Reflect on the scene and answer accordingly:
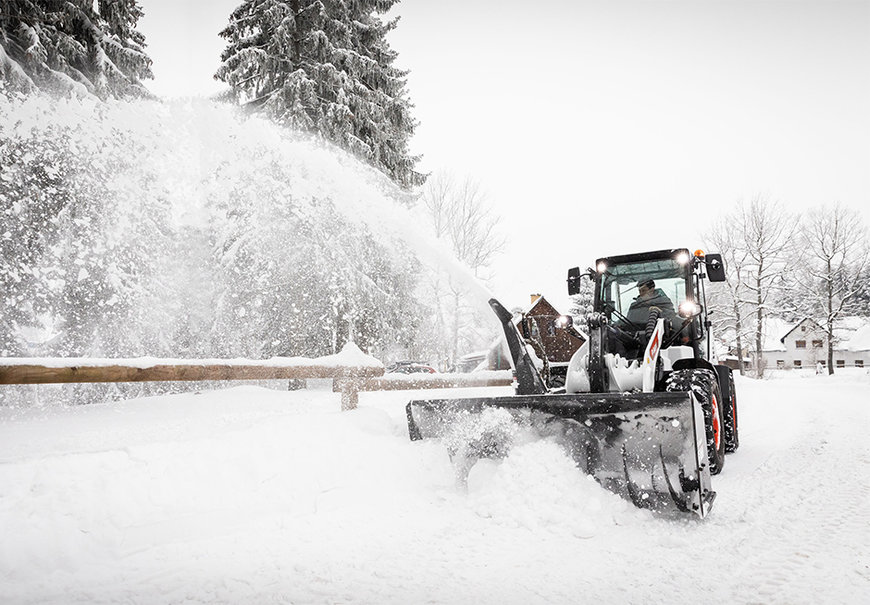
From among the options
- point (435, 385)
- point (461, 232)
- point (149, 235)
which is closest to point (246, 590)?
point (435, 385)

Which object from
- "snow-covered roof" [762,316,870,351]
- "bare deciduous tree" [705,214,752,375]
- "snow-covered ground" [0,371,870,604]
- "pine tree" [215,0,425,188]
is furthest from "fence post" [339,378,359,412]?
"snow-covered roof" [762,316,870,351]

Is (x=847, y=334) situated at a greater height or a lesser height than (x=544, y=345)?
greater

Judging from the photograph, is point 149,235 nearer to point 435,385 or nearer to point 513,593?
point 435,385

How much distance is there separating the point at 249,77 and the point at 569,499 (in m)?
12.3

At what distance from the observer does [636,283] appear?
5.93 m

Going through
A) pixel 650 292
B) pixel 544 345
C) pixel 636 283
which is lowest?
pixel 544 345

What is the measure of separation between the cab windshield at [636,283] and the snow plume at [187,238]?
259cm

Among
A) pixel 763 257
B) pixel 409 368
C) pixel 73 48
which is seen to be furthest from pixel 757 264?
pixel 73 48

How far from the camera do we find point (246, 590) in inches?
96.3

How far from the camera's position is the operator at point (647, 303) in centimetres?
556

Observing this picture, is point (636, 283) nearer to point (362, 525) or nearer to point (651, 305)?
point (651, 305)

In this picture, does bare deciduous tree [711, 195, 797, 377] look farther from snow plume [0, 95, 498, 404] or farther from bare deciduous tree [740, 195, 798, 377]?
snow plume [0, 95, 498, 404]

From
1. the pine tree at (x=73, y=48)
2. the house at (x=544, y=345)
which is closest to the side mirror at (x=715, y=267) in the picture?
the house at (x=544, y=345)

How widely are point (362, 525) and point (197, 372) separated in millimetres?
1852
